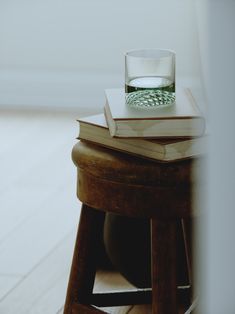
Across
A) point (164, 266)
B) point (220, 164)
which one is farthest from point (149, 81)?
point (220, 164)

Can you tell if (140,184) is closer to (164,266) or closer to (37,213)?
(164,266)

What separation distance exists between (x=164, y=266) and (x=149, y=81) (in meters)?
0.32

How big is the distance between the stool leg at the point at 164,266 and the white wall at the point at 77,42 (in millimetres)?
2708

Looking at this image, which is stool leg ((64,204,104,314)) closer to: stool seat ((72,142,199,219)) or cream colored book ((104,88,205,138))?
stool seat ((72,142,199,219))

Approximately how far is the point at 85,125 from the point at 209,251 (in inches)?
38.0

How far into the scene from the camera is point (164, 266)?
1.20 m

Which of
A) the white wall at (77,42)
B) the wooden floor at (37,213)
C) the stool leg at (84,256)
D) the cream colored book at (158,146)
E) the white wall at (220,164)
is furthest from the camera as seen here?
the white wall at (77,42)

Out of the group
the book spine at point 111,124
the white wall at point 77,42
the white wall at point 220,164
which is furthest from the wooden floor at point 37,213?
the white wall at point 220,164

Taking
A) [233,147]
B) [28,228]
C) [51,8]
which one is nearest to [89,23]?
[51,8]

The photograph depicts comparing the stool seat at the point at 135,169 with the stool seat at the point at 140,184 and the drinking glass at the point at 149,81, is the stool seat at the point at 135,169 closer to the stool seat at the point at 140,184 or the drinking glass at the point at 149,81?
the stool seat at the point at 140,184

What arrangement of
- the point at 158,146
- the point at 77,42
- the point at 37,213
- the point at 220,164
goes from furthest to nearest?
the point at 77,42, the point at 37,213, the point at 158,146, the point at 220,164

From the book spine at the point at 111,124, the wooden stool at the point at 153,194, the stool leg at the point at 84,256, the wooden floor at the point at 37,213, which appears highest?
the book spine at the point at 111,124

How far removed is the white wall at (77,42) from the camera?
12.7 ft

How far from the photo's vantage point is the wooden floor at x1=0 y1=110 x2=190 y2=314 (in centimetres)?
188
